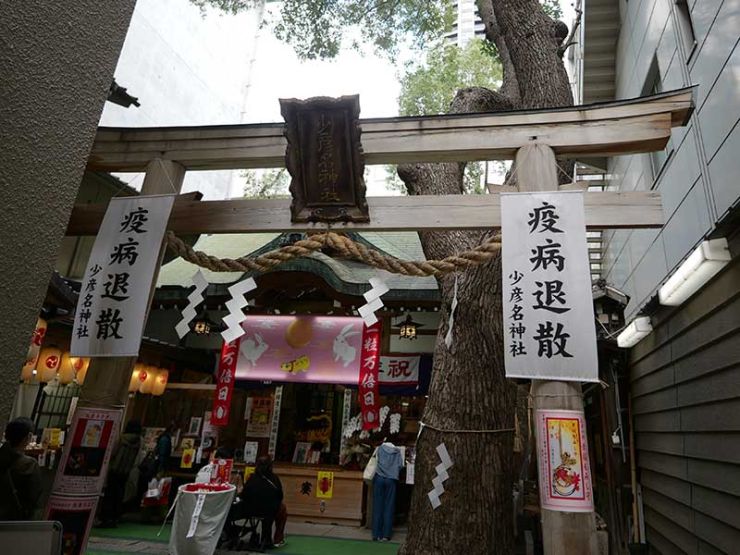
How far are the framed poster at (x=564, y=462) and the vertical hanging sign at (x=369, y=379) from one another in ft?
19.8

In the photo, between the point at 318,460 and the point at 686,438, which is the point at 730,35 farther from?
the point at 318,460

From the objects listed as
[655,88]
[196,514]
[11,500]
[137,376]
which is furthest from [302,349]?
[655,88]

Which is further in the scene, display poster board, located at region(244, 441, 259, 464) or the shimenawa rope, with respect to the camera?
display poster board, located at region(244, 441, 259, 464)

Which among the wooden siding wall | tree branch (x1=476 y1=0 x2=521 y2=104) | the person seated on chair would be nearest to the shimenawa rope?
the wooden siding wall

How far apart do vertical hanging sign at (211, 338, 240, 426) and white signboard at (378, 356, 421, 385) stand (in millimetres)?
3232

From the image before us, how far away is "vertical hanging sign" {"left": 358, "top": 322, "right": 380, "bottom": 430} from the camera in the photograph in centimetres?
915

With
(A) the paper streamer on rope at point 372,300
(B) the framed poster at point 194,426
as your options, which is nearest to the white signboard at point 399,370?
(B) the framed poster at point 194,426

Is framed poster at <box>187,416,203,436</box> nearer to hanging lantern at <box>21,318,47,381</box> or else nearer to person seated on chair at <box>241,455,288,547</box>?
hanging lantern at <box>21,318,47,381</box>

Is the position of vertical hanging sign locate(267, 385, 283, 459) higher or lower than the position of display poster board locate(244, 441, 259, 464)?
higher

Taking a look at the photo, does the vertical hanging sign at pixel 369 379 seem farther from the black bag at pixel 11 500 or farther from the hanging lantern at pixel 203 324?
the black bag at pixel 11 500

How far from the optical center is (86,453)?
3820 millimetres

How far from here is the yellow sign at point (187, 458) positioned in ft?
36.4

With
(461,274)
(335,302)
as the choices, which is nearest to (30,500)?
(461,274)

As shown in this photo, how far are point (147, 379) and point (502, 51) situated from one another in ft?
35.7
